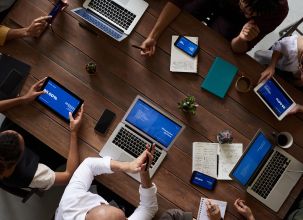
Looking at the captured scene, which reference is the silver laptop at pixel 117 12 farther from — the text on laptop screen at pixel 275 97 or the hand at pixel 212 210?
the hand at pixel 212 210

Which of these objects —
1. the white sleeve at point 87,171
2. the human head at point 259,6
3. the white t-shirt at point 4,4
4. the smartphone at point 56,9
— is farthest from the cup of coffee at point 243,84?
the white t-shirt at point 4,4

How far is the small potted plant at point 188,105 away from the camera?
2.10m

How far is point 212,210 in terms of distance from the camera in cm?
206

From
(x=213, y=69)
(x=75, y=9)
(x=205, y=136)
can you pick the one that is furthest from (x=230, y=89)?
(x=75, y=9)

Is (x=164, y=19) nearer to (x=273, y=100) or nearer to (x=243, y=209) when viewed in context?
(x=273, y=100)

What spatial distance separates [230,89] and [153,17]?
2.02 ft

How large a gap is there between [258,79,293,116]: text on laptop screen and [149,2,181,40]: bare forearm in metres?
0.65

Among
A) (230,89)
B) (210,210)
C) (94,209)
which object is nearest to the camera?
(94,209)

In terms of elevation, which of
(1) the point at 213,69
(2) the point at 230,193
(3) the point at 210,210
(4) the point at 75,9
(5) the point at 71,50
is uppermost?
(1) the point at 213,69

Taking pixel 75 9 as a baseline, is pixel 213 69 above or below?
above

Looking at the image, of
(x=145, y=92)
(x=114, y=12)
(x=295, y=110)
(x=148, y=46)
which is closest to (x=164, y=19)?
(x=148, y=46)

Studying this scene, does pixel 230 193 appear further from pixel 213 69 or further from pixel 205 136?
pixel 213 69

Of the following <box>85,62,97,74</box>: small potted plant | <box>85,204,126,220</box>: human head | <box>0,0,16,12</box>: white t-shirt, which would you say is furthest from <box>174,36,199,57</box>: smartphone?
<box>0,0,16,12</box>: white t-shirt

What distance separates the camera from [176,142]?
6.98ft
